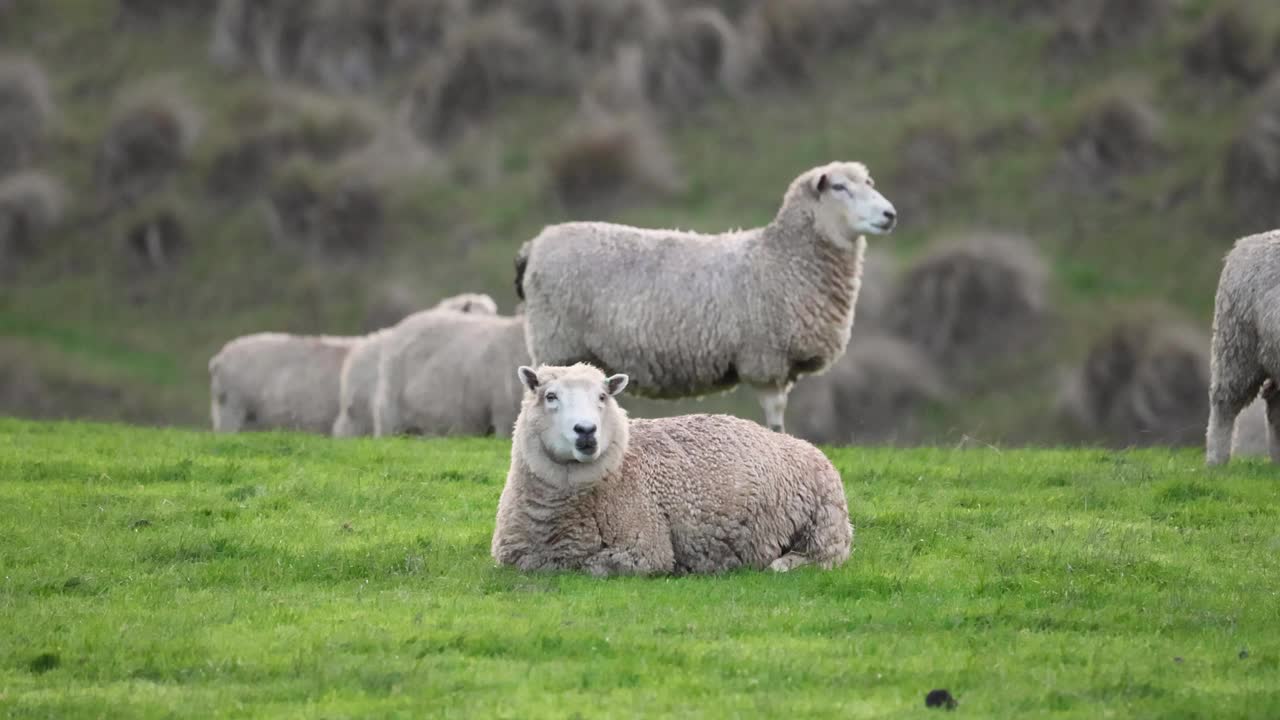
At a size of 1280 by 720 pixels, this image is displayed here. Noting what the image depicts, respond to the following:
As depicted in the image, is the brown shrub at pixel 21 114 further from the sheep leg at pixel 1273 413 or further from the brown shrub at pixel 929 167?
the sheep leg at pixel 1273 413

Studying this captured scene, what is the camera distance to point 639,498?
34.5ft

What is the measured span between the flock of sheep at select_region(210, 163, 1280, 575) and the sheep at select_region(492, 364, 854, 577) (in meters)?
0.01

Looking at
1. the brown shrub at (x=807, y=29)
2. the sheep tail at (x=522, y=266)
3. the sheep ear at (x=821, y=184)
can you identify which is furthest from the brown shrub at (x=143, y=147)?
the sheep ear at (x=821, y=184)

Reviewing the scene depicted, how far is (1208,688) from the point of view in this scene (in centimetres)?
821

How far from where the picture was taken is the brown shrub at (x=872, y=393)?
1120 inches

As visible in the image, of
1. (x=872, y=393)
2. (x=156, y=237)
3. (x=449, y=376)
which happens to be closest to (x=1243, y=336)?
(x=449, y=376)

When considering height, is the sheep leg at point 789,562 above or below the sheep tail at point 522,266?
below

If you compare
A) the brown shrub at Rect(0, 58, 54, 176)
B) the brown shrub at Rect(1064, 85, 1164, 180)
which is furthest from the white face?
the brown shrub at Rect(0, 58, 54, 176)

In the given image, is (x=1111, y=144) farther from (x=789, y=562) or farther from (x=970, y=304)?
(x=789, y=562)

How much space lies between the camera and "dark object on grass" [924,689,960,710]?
7.90 meters

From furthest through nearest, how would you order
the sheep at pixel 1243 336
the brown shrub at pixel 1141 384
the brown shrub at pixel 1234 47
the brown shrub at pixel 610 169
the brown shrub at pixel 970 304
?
the brown shrub at pixel 610 169 < the brown shrub at pixel 1234 47 < the brown shrub at pixel 970 304 < the brown shrub at pixel 1141 384 < the sheep at pixel 1243 336

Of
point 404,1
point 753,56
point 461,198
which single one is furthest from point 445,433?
point 404,1

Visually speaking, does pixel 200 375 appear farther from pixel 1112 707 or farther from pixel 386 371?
pixel 1112 707

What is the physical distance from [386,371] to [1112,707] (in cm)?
1357
